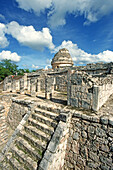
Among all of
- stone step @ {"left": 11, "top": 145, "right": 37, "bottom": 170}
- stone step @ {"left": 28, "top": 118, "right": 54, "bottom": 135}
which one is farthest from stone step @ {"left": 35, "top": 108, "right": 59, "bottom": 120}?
stone step @ {"left": 11, "top": 145, "right": 37, "bottom": 170}

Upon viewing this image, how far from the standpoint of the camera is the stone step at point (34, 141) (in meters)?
3.41

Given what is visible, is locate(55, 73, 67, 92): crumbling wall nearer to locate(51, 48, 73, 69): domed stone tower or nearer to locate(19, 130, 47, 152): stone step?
locate(19, 130, 47, 152): stone step

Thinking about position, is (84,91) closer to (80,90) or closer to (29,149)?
(80,90)

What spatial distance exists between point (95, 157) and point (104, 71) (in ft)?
29.8

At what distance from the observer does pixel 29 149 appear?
11.6ft

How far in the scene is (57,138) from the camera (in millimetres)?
3242

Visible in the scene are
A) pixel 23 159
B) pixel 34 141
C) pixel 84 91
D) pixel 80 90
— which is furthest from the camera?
pixel 80 90

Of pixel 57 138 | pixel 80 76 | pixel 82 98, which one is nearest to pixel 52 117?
pixel 57 138

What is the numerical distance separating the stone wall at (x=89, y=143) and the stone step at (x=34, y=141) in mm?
1160

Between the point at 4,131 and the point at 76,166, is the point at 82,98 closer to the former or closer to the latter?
the point at 76,166

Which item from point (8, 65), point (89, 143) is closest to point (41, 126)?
point (89, 143)

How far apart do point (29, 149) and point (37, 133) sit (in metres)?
0.65

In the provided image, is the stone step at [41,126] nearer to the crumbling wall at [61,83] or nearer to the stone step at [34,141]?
the stone step at [34,141]

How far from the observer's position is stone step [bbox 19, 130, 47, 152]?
134 inches
